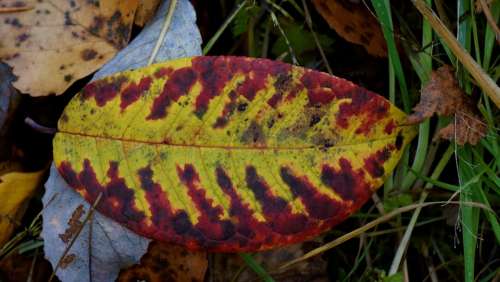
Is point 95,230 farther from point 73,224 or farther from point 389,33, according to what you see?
point 389,33

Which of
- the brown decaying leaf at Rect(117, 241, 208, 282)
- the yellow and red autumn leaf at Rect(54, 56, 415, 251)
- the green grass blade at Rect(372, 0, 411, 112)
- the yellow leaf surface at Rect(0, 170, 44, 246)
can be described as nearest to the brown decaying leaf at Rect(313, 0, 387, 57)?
the green grass blade at Rect(372, 0, 411, 112)

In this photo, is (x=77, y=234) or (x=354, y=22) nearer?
(x=77, y=234)

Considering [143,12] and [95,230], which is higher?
[143,12]

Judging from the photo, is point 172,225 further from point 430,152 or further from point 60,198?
point 430,152

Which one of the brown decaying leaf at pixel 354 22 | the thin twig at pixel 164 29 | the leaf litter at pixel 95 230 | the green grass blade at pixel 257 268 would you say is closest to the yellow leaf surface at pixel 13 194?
→ the leaf litter at pixel 95 230

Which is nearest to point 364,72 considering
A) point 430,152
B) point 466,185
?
point 430,152

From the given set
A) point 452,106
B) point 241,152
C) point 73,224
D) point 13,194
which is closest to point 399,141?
point 452,106

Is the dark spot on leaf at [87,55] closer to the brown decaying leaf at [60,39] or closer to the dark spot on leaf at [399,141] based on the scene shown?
the brown decaying leaf at [60,39]
